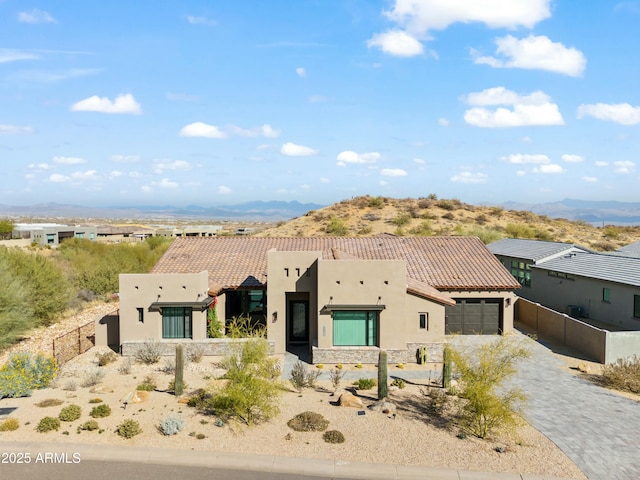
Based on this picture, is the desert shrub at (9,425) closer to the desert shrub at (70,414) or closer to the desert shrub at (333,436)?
the desert shrub at (70,414)

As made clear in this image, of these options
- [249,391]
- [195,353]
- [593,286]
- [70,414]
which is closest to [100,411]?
[70,414]

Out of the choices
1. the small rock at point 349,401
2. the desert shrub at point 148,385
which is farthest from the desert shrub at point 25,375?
the small rock at point 349,401

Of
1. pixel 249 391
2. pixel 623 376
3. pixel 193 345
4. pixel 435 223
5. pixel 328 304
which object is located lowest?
pixel 623 376

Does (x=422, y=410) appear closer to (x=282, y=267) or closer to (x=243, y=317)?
(x=282, y=267)

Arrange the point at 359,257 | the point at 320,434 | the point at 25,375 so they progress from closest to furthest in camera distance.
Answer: the point at 320,434 < the point at 25,375 < the point at 359,257

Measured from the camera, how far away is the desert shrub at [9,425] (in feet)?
43.9

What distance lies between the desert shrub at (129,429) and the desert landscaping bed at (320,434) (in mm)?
144

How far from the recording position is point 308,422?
1411 centimetres

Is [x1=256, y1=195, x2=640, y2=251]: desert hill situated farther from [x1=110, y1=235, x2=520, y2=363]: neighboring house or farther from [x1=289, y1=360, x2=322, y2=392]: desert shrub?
[x1=289, y1=360, x2=322, y2=392]: desert shrub

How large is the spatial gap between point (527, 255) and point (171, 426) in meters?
27.1

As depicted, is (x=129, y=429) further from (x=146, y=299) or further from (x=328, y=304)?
(x=328, y=304)

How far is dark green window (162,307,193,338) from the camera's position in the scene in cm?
2206

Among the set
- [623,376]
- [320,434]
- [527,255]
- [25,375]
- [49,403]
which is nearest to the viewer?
[320,434]

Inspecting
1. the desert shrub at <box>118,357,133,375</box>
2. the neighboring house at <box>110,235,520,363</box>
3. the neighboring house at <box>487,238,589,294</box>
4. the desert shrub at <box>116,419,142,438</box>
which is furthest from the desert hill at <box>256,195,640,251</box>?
the desert shrub at <box>116,419,142,438</box>
